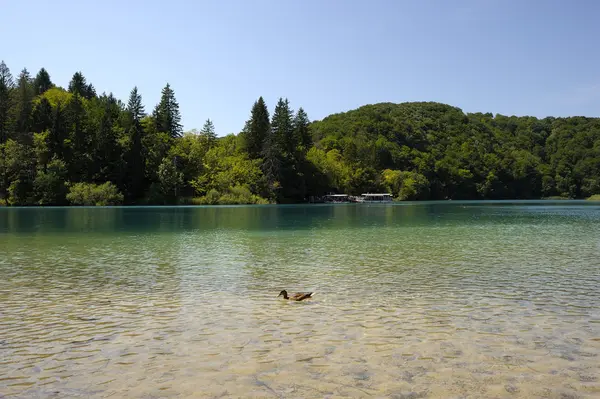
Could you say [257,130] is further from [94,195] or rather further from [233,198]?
[94,195]

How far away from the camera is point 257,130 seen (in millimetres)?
139500

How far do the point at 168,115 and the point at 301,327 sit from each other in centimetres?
13386

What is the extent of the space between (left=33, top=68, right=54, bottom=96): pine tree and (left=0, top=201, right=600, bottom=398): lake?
157m

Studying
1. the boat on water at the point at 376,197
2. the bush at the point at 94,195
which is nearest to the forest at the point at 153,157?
the bush at the point at 94,195

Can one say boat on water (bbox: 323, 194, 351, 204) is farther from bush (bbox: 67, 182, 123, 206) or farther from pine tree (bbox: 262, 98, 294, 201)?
bush (bbox: 67, 182, 123, 206)

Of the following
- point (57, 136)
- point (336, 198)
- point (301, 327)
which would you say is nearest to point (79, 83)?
point (57, 136)

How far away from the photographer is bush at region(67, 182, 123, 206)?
103312mm

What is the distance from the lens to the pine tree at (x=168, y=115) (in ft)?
439

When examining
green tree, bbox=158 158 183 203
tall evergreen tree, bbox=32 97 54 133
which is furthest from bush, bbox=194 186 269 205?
tall evergreen tree, bbox=32 97 54 133

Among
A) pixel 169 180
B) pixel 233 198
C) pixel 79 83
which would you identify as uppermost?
pixel 79 83

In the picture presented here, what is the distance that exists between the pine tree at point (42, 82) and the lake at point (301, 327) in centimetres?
15733

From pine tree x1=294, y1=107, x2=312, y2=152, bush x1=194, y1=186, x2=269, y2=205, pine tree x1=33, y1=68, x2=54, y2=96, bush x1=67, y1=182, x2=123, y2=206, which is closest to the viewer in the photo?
bush x1=67, y1=182, x2=123, y2=206

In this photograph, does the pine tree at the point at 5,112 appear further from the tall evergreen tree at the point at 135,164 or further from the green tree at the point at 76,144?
the tall evergreen tree at the point at 135,164

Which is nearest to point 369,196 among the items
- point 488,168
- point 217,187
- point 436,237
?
point 217,187
